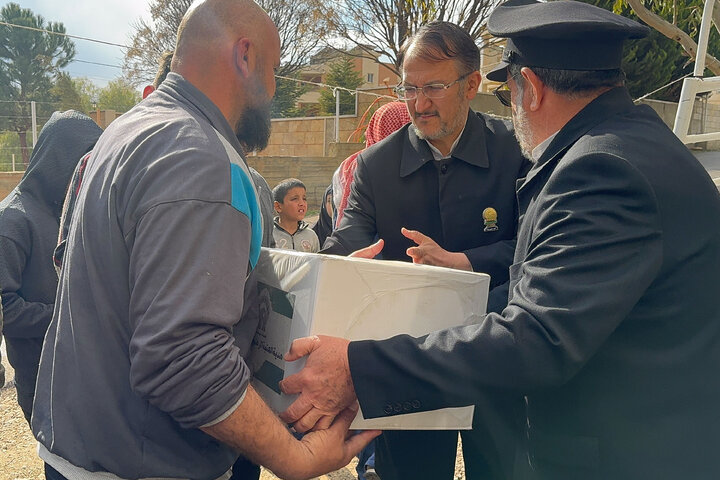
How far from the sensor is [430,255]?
7.05 ft

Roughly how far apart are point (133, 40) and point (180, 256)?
28.6 meters

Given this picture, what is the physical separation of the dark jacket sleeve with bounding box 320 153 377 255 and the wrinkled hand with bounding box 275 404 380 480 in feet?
3.13

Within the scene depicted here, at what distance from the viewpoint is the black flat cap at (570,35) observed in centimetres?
146

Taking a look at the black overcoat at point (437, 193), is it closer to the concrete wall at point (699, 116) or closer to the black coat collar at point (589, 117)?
the black coat collar at point (589, 117)

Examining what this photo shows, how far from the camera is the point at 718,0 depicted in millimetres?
4766

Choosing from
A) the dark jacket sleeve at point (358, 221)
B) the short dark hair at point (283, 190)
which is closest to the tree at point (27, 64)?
the short dark hair at point (283, 190)

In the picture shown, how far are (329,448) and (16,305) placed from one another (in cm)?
194

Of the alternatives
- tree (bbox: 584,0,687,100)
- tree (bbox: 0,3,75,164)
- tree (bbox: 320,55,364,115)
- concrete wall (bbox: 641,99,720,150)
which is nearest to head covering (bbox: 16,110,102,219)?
tree (bbox: 584,0,687,100)

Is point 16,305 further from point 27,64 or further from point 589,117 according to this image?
point 27,64

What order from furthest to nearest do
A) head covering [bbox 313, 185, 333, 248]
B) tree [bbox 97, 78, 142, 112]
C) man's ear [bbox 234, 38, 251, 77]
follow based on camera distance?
tree [bbox 97, 78, 142, 112] < head covering [bbox 313, 185, 333, 248] < man's ear [bbox 234, 38, 251, 77]

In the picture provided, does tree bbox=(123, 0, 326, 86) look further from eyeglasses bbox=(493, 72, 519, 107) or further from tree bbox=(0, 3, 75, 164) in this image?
eyeglasses bbox=(493, 72, 519, 107)

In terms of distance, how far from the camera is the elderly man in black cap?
4.32ft

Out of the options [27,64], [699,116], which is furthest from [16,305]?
[27,64]

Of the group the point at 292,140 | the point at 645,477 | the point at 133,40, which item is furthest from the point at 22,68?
the point at 645,477
